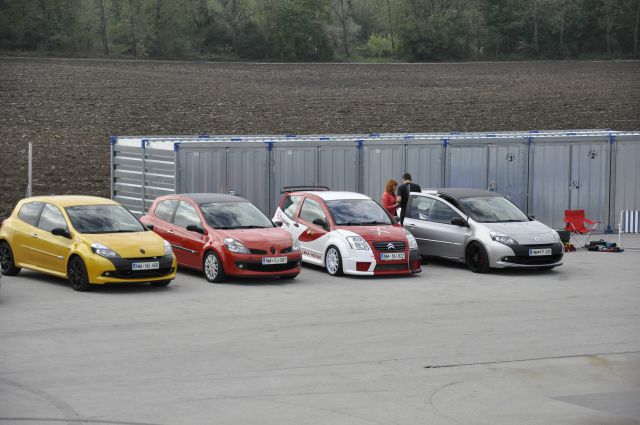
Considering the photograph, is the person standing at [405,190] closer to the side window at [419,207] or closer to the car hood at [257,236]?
the side window at [419,207]

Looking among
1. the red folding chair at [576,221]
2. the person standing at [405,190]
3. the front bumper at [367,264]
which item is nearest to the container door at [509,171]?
the red folding chair at [576,221]

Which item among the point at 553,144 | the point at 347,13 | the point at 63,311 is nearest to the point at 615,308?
the point at 63,311

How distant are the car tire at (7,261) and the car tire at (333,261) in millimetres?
5555

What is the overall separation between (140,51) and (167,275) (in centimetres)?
6168

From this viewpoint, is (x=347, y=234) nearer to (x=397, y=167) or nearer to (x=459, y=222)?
(x=459, y=222)

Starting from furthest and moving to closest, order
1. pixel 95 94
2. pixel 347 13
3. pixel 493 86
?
pixel 347 13, pixel 493 86, pixel 95 94

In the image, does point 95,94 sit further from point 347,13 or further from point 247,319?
point 347,13

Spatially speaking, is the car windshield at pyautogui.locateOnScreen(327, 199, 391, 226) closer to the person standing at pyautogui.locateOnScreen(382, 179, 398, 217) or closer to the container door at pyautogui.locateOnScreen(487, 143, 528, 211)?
the person standing at pyautogui.locateOnScreen(382, 179, 398, 217)

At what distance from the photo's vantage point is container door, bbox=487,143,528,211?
91.9 ft

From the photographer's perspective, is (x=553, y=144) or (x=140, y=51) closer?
(x=553, y=144)

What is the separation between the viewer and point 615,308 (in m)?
16.5

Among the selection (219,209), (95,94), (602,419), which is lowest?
(602,419)

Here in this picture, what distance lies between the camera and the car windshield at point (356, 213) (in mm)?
20828

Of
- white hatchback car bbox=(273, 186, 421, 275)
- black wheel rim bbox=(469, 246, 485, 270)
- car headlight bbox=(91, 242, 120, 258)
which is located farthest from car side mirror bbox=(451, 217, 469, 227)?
car headlight bbox=(91, 242, 120, 258)
